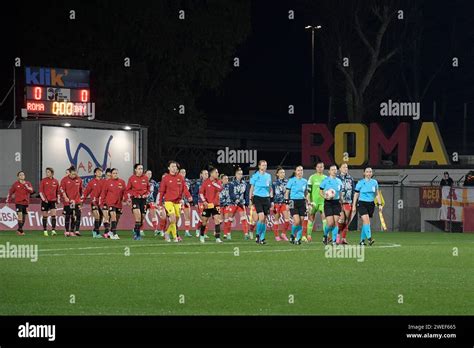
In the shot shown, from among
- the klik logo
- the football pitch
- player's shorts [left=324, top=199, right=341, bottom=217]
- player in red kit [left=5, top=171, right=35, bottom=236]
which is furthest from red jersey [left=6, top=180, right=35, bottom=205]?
player's shorts [left=324, top=199, right=341, bottom=217]

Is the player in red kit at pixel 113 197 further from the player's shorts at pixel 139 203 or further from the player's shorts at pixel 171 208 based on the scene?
the player's shorts at pixel 171 208

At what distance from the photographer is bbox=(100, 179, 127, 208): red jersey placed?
35250 mm

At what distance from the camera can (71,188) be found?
124 ft

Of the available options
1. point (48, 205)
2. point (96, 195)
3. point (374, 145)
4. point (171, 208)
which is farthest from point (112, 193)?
point (374, 145)

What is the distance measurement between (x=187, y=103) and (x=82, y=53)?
6263mm

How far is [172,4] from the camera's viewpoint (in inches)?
2328

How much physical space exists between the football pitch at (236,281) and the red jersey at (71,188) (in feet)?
27.0

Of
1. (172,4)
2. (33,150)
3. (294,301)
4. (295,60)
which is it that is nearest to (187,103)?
(172,4)

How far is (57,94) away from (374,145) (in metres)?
19.3

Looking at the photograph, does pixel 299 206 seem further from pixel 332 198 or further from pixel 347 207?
pixel 332 198

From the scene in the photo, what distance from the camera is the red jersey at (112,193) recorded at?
35250 millimetres

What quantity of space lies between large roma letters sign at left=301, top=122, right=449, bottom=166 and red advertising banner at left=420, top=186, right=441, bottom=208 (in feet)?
38.7

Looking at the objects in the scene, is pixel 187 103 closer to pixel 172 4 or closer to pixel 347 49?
pixel 172 4

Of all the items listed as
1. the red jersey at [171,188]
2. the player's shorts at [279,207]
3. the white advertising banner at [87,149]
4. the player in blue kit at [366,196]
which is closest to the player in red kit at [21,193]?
the white advertising banner at [87,149]
